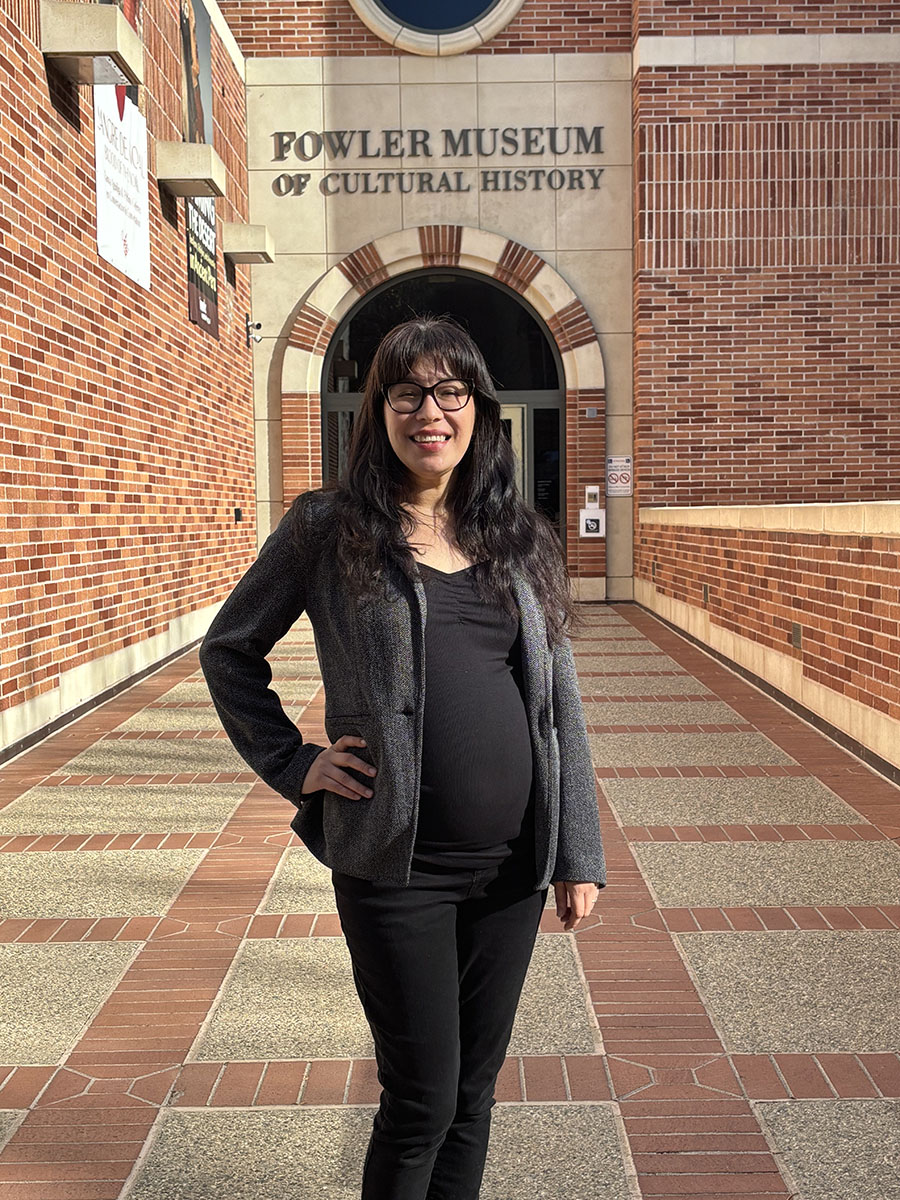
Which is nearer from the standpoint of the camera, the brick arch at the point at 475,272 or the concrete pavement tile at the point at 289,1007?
the concrete pavement tile at the point at 289,1007

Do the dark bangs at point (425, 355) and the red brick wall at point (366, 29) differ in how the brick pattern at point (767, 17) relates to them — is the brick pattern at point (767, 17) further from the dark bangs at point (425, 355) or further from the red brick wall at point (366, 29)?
the dark bangs at point (425, 355)

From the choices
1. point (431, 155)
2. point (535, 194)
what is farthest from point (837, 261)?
point (431, 155)

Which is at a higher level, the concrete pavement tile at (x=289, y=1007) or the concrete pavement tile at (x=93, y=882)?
the concrete pavement tile at (x=93, y=882)

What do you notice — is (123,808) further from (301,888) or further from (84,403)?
(84,403)

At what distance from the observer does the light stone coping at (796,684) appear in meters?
7.36

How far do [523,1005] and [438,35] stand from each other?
642 inches

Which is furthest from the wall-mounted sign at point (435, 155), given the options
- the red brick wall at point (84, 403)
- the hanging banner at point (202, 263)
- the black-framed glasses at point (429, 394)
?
the black-framed glasses at point (429, 394)

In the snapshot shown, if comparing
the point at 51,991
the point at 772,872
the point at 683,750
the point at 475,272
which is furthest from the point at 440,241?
the point at 51,991

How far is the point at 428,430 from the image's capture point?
2.37 m

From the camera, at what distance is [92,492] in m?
9.94

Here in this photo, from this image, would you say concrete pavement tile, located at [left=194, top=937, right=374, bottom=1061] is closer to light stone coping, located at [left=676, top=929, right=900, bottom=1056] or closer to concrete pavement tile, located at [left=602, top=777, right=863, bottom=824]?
light stone coping, located at [left=676, top=929, right=900, bottom=1056]

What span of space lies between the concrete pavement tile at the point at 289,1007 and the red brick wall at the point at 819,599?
3.85 metres

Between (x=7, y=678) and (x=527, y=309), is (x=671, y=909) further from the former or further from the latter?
(x=527, y=309)

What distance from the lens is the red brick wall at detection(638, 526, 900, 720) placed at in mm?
7359
